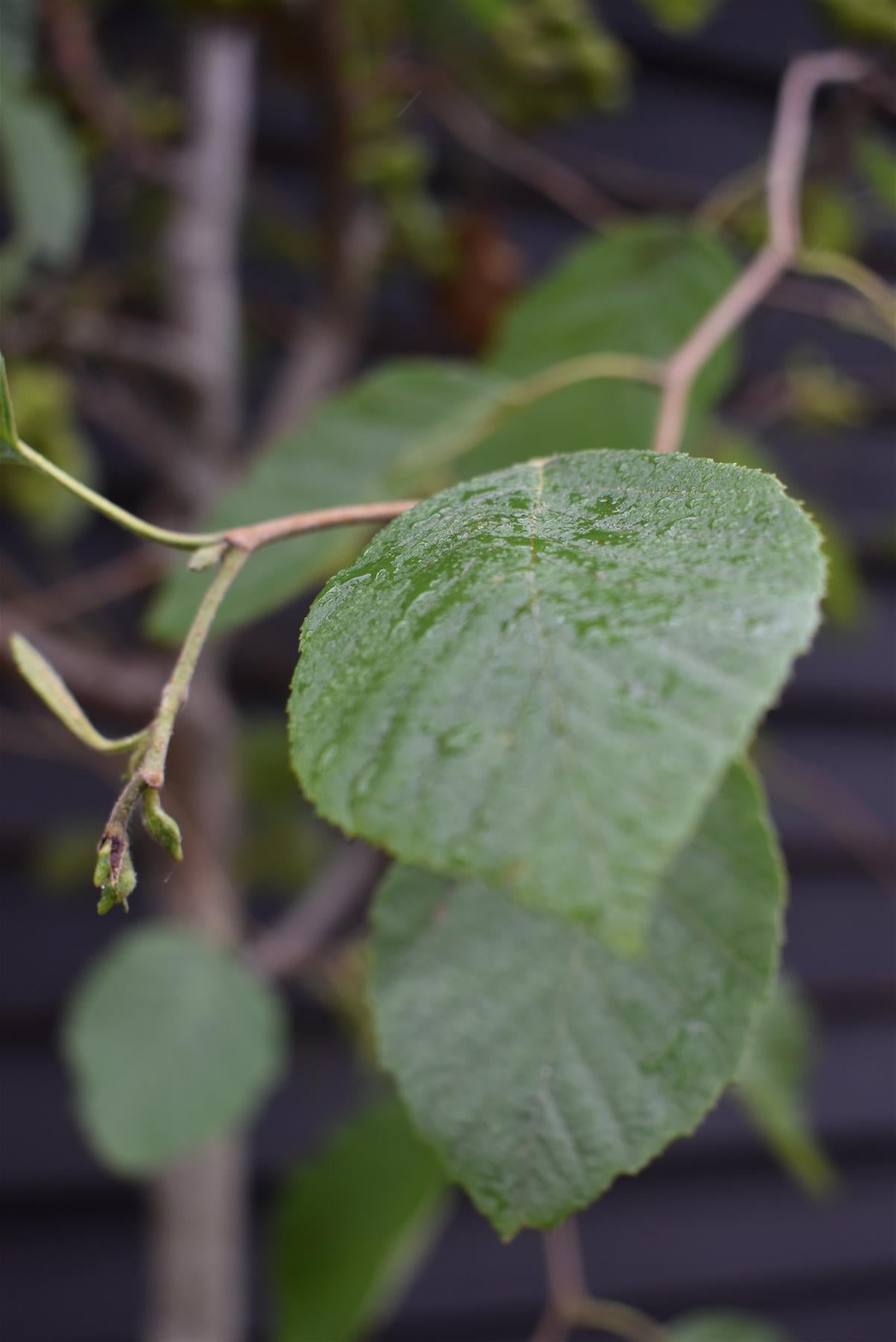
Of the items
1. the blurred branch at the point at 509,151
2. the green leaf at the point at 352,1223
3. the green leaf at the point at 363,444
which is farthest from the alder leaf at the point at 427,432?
the green leaf at the point at 352,1223

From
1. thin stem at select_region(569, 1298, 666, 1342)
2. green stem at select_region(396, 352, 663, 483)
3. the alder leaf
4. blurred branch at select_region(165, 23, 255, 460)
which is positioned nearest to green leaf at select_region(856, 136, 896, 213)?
the alder leaf

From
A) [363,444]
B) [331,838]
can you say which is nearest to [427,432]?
[363,444]

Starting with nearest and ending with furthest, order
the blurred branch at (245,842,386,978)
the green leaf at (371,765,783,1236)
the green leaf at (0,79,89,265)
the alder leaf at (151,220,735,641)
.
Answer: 1. the green leaf at (371,765,783,1236)
2. the alder leaf at (151,220,735,641)
3. the green leaf at (0,79,89,265)
4. the blurred branch at (245,842,386,978)

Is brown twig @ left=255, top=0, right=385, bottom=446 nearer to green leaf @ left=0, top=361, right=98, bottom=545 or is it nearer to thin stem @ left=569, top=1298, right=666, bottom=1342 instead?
green leaf @ left=0, top=361, right=98, bottom=545

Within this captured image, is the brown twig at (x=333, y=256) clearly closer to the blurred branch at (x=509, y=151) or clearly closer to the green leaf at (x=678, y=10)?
the blurred branch at (x=509, y=151)

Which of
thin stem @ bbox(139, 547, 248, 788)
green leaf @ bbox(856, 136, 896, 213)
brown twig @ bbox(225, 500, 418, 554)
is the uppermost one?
green leaf @ bbox(856, 136, 896, 213)

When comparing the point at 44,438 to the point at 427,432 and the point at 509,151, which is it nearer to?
the point at 427,432
